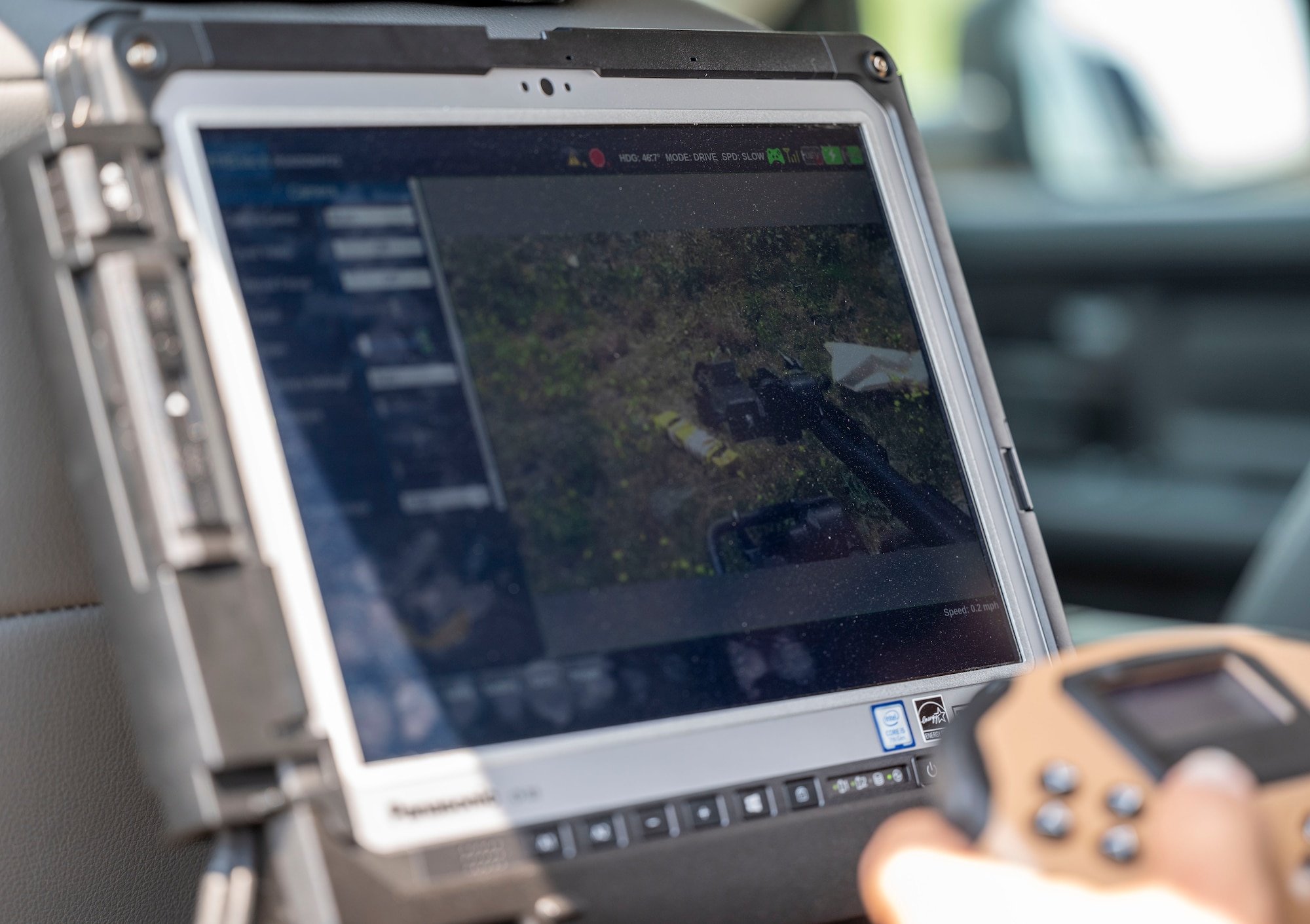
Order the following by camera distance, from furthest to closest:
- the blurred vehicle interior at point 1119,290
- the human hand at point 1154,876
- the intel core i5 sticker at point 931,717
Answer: the blurred vehicle interior at point 1119,290
the intel core i5 sticker at point 931,717
the human hand at point 1154,876

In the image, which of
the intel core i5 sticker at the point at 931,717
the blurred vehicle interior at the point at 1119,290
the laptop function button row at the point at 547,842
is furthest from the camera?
the blurred vehicle interior at the point at 1119,290

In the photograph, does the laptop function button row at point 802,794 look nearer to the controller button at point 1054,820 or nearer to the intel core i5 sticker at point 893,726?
the intel core i5 sticker at point 893,726

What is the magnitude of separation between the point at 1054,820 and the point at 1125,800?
28 mm

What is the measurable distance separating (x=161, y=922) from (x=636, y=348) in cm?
44

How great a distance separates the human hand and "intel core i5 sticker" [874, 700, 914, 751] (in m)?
0.20

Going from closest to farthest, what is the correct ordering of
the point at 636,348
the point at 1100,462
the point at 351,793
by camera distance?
the point at 351,793, the point at 636,348, the point at 1100,462

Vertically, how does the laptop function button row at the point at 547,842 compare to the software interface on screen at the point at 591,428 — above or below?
below

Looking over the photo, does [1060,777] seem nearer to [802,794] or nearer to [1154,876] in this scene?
[1154,876]

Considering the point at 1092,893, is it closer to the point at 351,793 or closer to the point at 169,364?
the point at 351,793

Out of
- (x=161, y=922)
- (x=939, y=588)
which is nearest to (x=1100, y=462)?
(x=939, y=588)

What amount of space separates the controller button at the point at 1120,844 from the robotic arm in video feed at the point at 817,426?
306mm

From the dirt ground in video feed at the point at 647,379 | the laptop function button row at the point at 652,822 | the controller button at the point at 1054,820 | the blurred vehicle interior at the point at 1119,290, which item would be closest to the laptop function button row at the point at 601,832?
the laptop function button row at the point at 652,822

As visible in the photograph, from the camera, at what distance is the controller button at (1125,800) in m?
0.48

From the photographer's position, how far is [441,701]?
0.61 meters
